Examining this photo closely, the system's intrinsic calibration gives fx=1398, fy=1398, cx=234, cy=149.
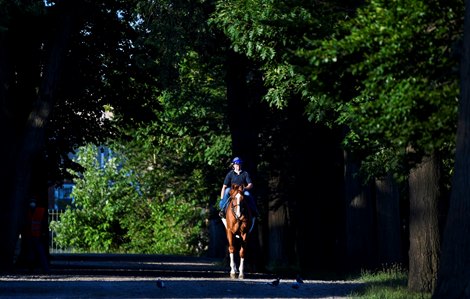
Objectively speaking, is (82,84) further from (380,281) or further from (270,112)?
(380,281)

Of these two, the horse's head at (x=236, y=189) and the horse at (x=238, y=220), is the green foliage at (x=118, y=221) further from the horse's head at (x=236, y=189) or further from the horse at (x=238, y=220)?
the horse's head at (x=236, y=189)

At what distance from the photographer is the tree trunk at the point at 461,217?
1578 centimetres

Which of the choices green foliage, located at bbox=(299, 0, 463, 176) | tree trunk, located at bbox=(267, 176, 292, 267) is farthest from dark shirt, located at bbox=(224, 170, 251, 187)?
tree trunk, located at bbox=(267, 176, 292, 267)

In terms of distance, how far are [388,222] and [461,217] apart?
20.2m

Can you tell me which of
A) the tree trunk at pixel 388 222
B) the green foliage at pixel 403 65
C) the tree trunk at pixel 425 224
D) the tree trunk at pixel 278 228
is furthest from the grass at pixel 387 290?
the tree trunk at pixel 278 228

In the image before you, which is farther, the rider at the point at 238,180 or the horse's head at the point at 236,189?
the horse's head at the point at 236,189

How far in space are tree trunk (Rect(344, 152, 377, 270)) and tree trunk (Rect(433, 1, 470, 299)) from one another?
20.2 metres

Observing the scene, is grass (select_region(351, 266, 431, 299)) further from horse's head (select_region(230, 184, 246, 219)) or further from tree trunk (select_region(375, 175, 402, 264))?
tree trunk (select_region(375, 175, 402, 264))

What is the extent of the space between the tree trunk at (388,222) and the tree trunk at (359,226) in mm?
362

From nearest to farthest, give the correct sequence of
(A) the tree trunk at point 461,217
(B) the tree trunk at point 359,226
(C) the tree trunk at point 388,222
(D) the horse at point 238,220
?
1. (A) the tree trunk at point 461,217
2. (D) the horse at point 238,220
3. (C) the tree trunk at point 388,222
4. (B) the tree trunk at point 359,226

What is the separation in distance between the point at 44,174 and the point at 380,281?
17088mm

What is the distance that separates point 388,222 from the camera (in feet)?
118

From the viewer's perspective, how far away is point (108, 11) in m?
38.2

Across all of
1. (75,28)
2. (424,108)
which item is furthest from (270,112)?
(424,108)
